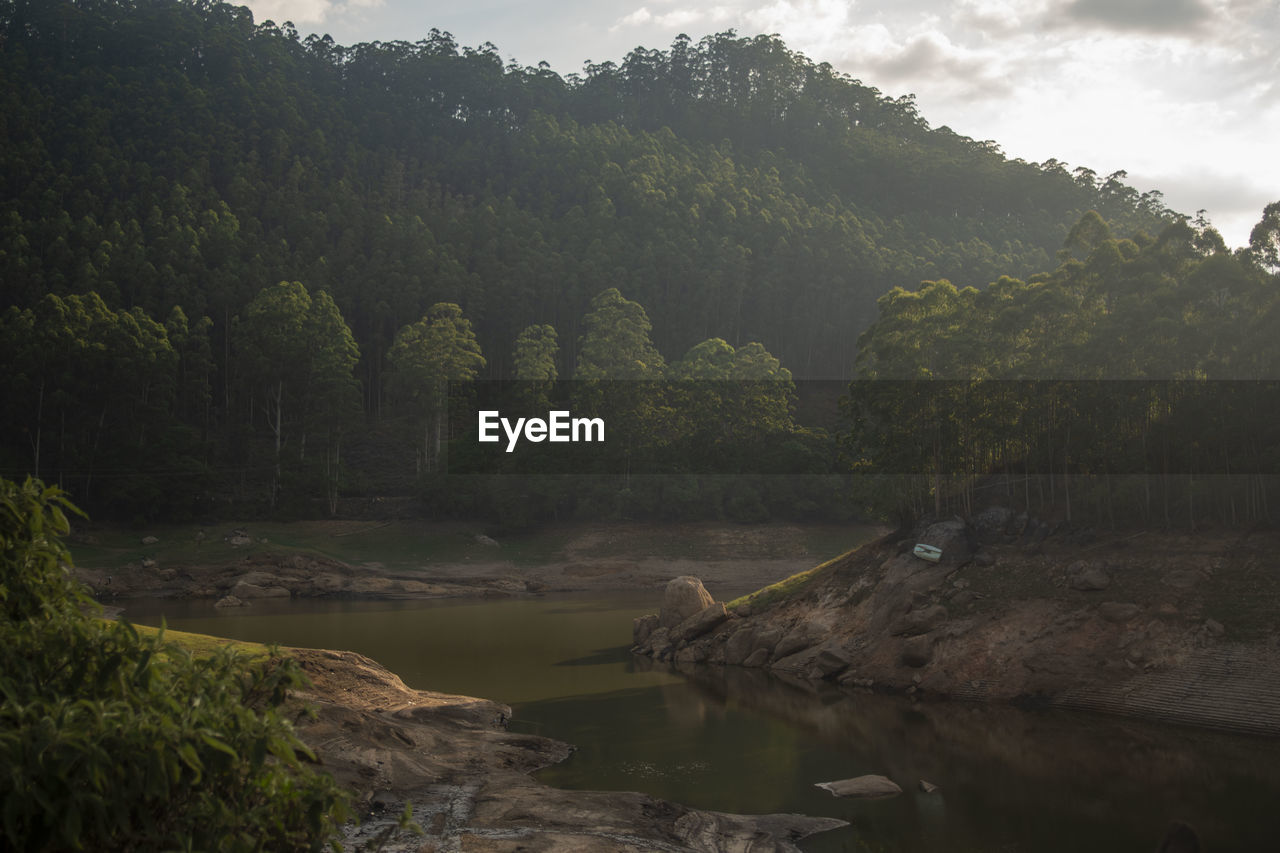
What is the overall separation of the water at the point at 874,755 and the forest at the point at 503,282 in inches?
485

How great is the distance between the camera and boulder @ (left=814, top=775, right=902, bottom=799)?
69.1ft

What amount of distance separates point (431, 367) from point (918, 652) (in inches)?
2208

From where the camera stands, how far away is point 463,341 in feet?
274

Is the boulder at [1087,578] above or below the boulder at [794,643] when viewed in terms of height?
above

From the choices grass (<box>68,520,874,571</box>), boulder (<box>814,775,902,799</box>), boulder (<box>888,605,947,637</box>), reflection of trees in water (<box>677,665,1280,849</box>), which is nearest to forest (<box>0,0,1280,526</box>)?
grass (<box>68,520,874,571</box>)

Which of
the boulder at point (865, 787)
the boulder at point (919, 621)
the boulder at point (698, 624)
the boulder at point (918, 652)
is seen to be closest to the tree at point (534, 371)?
the boulder at point (698, 624)

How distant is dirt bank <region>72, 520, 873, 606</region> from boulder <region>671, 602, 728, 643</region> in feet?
76.5

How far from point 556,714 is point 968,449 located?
865 inches

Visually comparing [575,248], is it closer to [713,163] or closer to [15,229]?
[713,163]

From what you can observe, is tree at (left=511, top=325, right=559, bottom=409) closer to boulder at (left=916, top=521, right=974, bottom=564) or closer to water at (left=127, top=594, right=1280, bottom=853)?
water at (left=127, top=594, right=1280, bottom=853)

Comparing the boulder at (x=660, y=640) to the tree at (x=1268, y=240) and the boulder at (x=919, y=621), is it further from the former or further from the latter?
the tree at (x=1268, y=240)

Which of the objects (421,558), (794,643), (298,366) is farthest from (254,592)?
(794,643)

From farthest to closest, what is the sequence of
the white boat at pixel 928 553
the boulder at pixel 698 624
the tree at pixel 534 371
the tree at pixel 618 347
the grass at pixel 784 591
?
the tree at pixel 534 371 → the tree at pixel 618 347 → the grass at pixel 784 591 → the boulder at pixel 698 624 → the white boat at pixel 928 553

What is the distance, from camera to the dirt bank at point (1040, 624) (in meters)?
28.0
